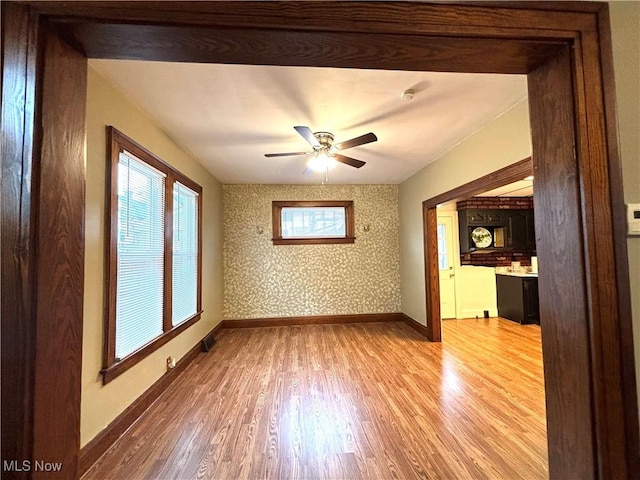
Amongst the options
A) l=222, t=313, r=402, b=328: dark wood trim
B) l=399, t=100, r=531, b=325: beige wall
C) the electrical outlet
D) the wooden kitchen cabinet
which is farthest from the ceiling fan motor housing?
the wooden kitchen cabinet

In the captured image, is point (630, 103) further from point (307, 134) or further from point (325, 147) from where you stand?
point (325, 147)

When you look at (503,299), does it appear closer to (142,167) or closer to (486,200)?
(486,200)

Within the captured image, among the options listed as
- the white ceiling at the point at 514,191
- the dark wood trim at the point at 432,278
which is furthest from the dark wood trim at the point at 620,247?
the white ceiling at the point at 514,191

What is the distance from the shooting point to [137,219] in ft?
7.60

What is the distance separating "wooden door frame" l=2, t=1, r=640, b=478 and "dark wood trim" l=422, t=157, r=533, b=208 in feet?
4.24

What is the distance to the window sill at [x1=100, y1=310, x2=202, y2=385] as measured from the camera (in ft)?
6.09

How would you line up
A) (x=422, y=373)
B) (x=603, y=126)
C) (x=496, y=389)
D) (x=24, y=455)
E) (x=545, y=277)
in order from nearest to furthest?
1. (x=24, y=455)
2. (x=603, y=126)
3. (x=545, y=277)
4. (x=496, y=389)
5. (x=422, y=373)

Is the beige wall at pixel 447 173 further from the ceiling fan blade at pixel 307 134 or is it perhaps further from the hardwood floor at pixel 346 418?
the ceiling fan blade at pixel 307 134

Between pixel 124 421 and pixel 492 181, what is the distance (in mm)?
3651

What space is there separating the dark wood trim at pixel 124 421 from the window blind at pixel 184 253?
0.53 meters

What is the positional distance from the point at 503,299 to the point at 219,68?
19.1 ft

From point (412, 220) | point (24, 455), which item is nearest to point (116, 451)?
point (24, 455)

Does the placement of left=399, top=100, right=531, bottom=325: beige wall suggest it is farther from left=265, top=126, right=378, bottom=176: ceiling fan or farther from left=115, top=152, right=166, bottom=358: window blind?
left=115, top=152, right=166, bottom=358: window blind

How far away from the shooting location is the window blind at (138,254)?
207cm
